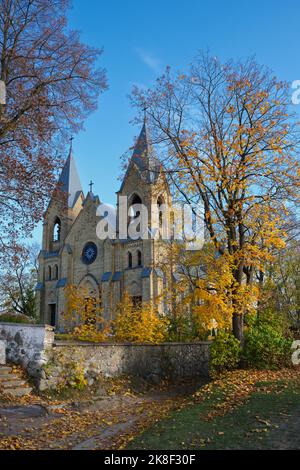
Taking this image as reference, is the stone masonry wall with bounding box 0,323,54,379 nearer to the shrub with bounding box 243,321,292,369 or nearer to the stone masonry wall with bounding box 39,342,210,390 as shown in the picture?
the stone masonry wall with bounding box 39,342,210,390

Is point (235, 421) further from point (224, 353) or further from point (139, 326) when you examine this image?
point (139, 326)

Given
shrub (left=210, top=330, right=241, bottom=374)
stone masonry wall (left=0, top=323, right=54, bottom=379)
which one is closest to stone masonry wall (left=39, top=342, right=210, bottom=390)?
stone masonry wall (left=0, top=323, right=54, bottom=379)

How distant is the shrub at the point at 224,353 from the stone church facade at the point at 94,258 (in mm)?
17486

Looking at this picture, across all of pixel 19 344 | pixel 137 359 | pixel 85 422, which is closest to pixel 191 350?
pixel 137 359

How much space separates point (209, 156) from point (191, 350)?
6851mm

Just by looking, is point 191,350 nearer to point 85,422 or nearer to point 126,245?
point 85,422

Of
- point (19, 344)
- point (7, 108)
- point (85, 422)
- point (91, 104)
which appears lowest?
point (85, 422)

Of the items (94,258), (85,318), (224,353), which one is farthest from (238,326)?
(94,258)

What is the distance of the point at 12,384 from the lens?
32.6 ft

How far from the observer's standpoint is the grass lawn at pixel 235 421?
18.4 feet

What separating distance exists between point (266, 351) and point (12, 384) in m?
7.11

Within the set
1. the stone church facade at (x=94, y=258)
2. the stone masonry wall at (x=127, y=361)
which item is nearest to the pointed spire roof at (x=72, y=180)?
the stone church facade at (x=94, y=258)

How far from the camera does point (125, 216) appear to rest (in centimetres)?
3934

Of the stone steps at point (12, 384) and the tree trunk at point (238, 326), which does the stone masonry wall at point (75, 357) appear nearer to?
the stone steps at point (12, 384)
